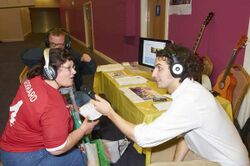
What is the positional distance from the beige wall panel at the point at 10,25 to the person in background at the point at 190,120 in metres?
11.0

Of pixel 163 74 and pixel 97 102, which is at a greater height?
pixel 163 74

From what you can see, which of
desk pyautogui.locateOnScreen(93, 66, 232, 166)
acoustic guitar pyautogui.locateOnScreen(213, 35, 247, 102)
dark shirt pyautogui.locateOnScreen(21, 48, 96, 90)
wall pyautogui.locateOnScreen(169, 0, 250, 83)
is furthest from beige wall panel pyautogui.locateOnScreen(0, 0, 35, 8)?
acoustic guitar pyautogui.locateOnScreen(213, 35, 247, 102)

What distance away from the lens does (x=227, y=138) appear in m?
1.20

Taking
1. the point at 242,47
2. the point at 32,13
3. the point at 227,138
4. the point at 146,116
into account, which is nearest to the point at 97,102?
the point at 146,116

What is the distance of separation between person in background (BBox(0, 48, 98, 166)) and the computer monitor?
1.21 m

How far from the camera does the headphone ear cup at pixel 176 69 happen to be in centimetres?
121

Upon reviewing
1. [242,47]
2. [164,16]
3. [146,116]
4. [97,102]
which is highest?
[164,16]

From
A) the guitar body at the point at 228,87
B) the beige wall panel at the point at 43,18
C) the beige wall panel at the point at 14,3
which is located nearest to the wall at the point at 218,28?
the guitar body at the point at 228,87

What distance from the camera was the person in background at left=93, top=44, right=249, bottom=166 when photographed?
1.13 m

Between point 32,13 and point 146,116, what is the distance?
45.9ft

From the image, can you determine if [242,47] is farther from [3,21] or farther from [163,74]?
[3,21]

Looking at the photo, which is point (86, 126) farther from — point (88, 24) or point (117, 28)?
point (88, 24)

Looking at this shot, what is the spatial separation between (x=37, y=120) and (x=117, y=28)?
4507 millimetres

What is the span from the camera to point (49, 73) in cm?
137
